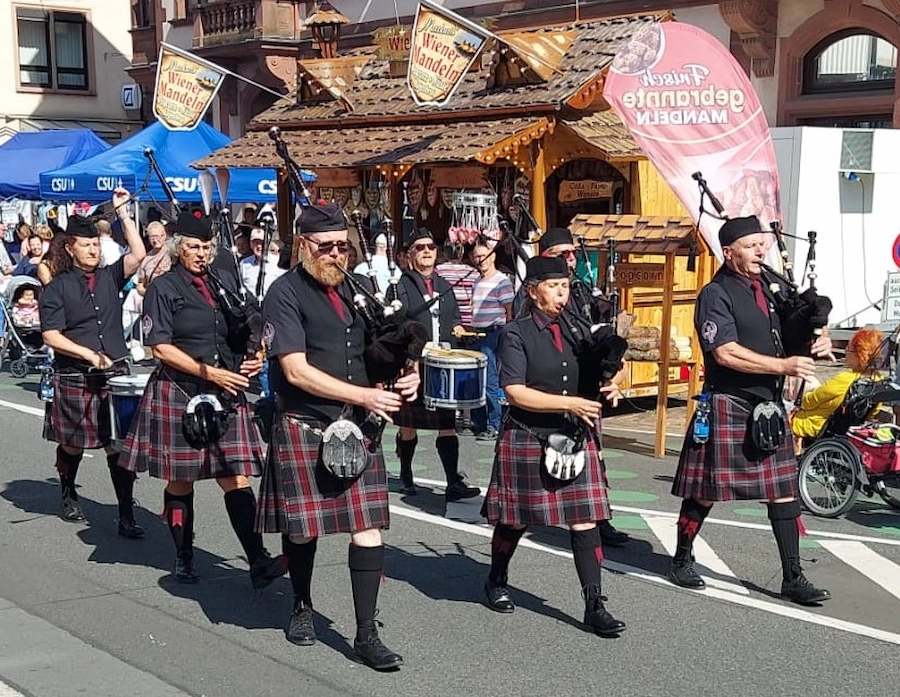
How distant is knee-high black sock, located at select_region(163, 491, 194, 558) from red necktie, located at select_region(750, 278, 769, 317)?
2.85 meters

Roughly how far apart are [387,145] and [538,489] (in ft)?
28.6

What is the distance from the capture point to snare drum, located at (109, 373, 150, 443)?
20.5ft

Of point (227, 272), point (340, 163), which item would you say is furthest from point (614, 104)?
point (340, 163)

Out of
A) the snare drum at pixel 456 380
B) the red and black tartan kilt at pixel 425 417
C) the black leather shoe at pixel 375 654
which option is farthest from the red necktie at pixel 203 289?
the red and black tartan kilt at pixel 425 417

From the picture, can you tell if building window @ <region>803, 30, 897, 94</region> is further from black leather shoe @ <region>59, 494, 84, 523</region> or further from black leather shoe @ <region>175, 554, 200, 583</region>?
black leather shoe @ <region>175, 554, 200, 583</region>

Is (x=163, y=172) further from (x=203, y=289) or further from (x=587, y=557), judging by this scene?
(x=587, y=557)

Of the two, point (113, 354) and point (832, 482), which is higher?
point (113, 354)

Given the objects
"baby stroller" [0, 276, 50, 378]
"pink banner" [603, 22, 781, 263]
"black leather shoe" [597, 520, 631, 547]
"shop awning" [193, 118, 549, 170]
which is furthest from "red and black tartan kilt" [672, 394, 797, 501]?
"baby stroller" [0, 276, 50, 378]

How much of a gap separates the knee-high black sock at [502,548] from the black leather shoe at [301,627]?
896mm

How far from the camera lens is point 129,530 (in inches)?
270

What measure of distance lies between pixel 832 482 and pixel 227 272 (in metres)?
3.76

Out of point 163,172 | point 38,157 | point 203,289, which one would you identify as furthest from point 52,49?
point 203,289

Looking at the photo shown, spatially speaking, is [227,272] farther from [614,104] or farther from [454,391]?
[614,104]

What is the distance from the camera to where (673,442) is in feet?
32.7
